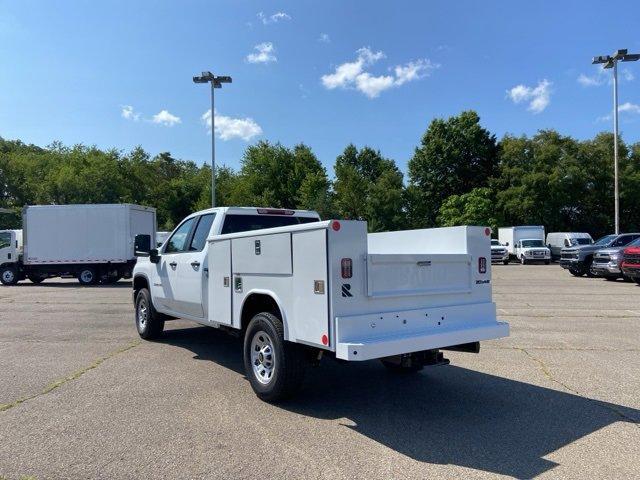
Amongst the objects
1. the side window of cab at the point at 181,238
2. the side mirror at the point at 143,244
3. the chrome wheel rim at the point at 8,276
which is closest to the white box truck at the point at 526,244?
the chrome wheel rim at the point at 8,276

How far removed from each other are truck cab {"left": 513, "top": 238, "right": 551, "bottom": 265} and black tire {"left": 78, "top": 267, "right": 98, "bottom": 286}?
29.0m

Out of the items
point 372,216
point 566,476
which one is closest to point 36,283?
point 566,476

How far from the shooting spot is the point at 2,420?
16.7ft

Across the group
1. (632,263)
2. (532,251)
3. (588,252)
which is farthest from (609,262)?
(532,251)

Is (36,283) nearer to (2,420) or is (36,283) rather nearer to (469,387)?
(2,420)

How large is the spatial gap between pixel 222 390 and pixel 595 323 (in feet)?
27.3

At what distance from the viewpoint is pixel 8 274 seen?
2358cm

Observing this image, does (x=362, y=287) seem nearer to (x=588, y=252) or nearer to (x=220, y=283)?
(x=220, y=283)

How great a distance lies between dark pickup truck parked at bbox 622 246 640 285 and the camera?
1841 centimetres

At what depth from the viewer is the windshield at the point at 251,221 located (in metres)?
7.09

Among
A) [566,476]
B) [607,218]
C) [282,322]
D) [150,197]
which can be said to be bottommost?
[566,476]

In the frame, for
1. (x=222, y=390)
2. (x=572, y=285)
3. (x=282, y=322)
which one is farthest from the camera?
(x=572, y=285)

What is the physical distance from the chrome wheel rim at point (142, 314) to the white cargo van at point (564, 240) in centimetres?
3154

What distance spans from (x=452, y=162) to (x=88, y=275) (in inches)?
1496
